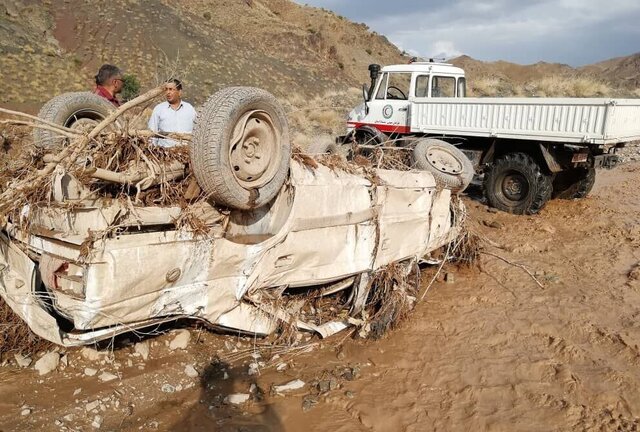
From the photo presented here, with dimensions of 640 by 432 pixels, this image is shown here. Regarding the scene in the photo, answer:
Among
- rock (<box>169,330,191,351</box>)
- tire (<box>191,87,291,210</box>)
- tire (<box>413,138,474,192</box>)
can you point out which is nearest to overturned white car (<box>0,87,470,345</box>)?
tire (<box>191,87,291,210</box>)

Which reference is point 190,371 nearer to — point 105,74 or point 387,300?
point 387,300

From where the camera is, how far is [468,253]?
6121 mm

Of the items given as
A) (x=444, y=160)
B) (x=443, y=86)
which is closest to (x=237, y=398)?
(x=444, y=160)

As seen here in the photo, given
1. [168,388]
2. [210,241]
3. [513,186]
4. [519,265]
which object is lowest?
[168,388]

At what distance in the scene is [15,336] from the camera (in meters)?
3.55

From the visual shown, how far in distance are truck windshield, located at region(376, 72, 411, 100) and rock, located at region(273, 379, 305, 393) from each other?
794 centimetres

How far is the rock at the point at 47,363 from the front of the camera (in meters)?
3.50

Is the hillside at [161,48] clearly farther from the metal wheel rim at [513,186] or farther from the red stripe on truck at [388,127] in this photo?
the metal wheel rim at [513,186]

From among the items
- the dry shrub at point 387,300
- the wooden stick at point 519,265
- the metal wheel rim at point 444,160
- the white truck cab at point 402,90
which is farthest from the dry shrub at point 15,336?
the white truck cab at point 402,90

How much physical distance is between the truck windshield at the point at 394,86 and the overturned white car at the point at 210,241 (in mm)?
6625

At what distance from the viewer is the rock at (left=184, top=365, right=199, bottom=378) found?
3684 mm

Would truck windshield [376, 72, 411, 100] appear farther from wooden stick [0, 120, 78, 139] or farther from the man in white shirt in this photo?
wooden stick [0, 120, 78, 139]

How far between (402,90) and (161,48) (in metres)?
22.6

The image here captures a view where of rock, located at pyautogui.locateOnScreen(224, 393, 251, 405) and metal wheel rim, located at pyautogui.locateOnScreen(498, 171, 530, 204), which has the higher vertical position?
metal wheel rim, located at pyautogui.locateOnScreen(498, 171, 530, 204)
